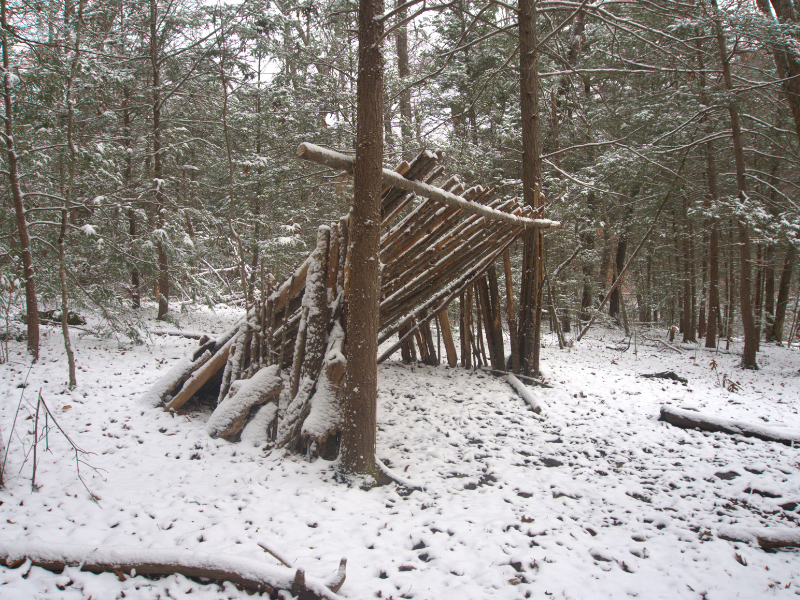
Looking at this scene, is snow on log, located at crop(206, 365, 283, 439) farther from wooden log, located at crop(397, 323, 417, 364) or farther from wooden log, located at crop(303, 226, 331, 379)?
wooden log, located at crop(397, 323, 417, 364)

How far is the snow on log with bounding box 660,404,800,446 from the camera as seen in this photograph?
163 inches

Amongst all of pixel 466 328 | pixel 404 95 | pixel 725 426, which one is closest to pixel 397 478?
pixel 466 328

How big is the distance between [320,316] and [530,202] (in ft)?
13.0

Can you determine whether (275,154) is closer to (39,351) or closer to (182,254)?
(182,254)

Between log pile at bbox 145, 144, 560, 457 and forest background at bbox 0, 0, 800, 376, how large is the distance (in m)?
1.63

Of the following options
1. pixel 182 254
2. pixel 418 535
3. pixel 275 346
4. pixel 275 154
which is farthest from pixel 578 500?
pixel 275 154

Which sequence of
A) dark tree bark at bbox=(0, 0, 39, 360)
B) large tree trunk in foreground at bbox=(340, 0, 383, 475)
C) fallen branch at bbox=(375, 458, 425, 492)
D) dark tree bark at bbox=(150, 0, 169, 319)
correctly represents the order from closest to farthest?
1. large tree trunk in foreground at bbox=(340, 0, 383, 475)
2. fallen branch at bbox=(375, 458, 425, 492)
3. dark tree bark at bbox=(0, 0, 39, 360)
4. dark tree bark at bbox=(150, 0, 169, 319)

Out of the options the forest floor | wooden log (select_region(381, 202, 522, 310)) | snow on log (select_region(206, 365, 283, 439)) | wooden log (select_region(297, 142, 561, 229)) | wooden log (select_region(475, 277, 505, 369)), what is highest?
wooden log (select_region(297, 142, 561, 229))

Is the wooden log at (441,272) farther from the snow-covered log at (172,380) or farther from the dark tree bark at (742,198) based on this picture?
the dark tree bark at (742,198)

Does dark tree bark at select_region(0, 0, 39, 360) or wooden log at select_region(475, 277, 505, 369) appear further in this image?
wooden log at select_region(475, 277, 505, 369)

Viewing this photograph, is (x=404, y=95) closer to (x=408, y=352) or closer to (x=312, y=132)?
(x=312, y=132)

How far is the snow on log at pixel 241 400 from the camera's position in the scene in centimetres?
391

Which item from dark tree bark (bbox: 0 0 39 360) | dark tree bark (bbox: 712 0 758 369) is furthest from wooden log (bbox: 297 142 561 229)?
dark tree bark (bbox: 712 0 758 369)

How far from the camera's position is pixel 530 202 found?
6211mm
